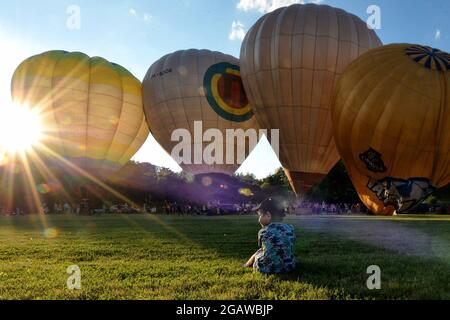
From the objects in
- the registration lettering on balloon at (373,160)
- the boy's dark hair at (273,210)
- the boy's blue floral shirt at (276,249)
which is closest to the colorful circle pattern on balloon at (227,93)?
the registration lettering on balloon at (373,160)

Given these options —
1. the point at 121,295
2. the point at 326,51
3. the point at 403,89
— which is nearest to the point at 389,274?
the point at 121,295

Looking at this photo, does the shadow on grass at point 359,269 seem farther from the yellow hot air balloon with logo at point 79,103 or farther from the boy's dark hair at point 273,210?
the yellow hot air balloon with logo at point 79,103

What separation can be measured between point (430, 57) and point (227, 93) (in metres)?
11.7

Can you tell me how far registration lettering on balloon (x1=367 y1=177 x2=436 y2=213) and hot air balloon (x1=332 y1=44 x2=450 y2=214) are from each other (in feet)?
0.13

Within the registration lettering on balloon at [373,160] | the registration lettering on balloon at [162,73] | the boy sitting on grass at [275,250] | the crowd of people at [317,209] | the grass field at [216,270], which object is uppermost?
the registration lettering on balloon at [162,73]

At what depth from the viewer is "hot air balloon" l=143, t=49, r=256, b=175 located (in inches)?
1052

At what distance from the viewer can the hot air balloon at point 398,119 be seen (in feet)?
56.7

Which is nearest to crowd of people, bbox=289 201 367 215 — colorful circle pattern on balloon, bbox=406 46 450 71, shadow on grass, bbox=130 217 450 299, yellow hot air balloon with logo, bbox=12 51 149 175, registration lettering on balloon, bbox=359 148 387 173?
registration lettering on balloon, bbox=359 148 387 173

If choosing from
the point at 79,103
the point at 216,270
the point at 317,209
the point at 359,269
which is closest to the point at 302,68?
the point at 79,103

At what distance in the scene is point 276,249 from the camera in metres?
5.98

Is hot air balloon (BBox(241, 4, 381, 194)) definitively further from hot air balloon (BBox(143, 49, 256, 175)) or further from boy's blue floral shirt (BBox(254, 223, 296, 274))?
boy's blue floral shirt (BBox(254, 223, 296, 274))

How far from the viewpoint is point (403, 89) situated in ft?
57.6
